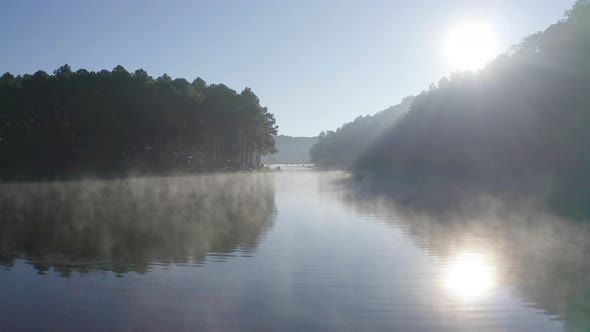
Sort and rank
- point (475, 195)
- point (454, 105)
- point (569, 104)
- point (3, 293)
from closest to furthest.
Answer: point (3, 293)
point (475, 195)
point (569, 104)
point (454, 105)

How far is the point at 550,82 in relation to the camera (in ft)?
171

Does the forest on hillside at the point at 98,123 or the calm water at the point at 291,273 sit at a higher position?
the forest on hillside at the point at 98,123

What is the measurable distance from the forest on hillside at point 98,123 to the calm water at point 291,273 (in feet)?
174

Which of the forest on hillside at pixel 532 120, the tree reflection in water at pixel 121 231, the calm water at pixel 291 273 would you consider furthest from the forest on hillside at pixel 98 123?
the calm water at pixel 291 273

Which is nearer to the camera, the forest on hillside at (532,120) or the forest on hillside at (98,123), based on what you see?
the forest on hillside at (532,120)

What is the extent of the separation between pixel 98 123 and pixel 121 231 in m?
64.2

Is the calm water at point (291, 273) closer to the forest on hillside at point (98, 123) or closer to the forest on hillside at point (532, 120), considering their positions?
the forest on hillside at point (532, 120)

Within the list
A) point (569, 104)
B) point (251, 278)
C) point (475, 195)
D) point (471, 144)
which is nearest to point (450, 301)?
point (251, 278)

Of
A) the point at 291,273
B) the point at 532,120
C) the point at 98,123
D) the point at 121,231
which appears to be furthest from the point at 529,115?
the point at 98,123

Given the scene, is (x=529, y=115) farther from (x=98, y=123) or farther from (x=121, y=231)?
(x=98, y=123)

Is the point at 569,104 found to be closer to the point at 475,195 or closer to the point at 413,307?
the point at 475,195

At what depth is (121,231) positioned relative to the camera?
20.9 meters

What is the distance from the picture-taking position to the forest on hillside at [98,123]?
7631cm

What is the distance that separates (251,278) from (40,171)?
65913 mm
